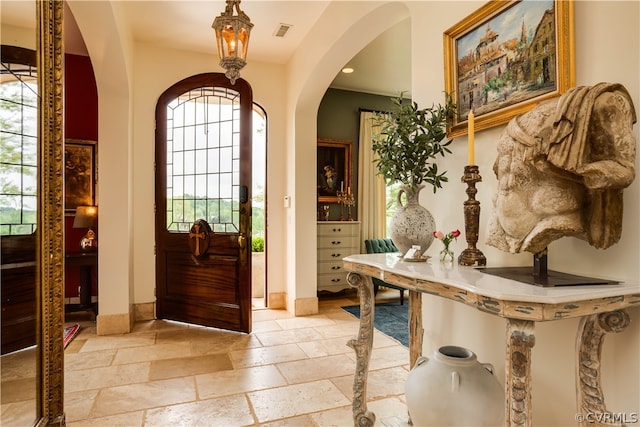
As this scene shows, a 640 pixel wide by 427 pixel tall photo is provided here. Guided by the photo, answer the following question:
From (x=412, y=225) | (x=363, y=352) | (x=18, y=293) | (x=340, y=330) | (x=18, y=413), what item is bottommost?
(x=340, y=330)

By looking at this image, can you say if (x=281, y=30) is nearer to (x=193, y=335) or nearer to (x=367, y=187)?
(x=367, y=187)

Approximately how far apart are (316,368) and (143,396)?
1172 millimetres

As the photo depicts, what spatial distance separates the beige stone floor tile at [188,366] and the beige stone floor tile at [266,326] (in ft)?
2.31

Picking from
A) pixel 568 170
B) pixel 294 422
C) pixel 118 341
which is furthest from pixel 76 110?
pixel 568 170

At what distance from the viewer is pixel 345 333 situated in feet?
11.7

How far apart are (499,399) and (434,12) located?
6.38 feet

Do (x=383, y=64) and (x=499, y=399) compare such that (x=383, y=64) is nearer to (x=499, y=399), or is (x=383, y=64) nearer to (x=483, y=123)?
(x=483, y=123)

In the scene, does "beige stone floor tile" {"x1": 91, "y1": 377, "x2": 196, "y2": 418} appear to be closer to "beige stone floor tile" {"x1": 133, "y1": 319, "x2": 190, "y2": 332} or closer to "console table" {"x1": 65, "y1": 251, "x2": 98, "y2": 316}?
"beige stone floor tile" {"x1": 133, "y1": 319, "x2": 190, "y2": 332}

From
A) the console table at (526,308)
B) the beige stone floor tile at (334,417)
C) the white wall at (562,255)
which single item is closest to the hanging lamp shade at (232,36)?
the white wall at (562,255)

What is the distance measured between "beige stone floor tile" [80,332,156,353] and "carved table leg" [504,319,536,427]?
10.3 feet

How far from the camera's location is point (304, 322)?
3.93 meters

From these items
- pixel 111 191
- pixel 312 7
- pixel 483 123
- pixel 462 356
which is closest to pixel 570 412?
pixel 462 356

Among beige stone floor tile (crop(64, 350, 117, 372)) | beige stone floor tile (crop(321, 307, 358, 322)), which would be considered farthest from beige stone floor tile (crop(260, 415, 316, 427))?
beige stone floor tile (crop(321, 307, 358, 322))

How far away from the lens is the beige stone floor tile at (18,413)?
4.46 ft
